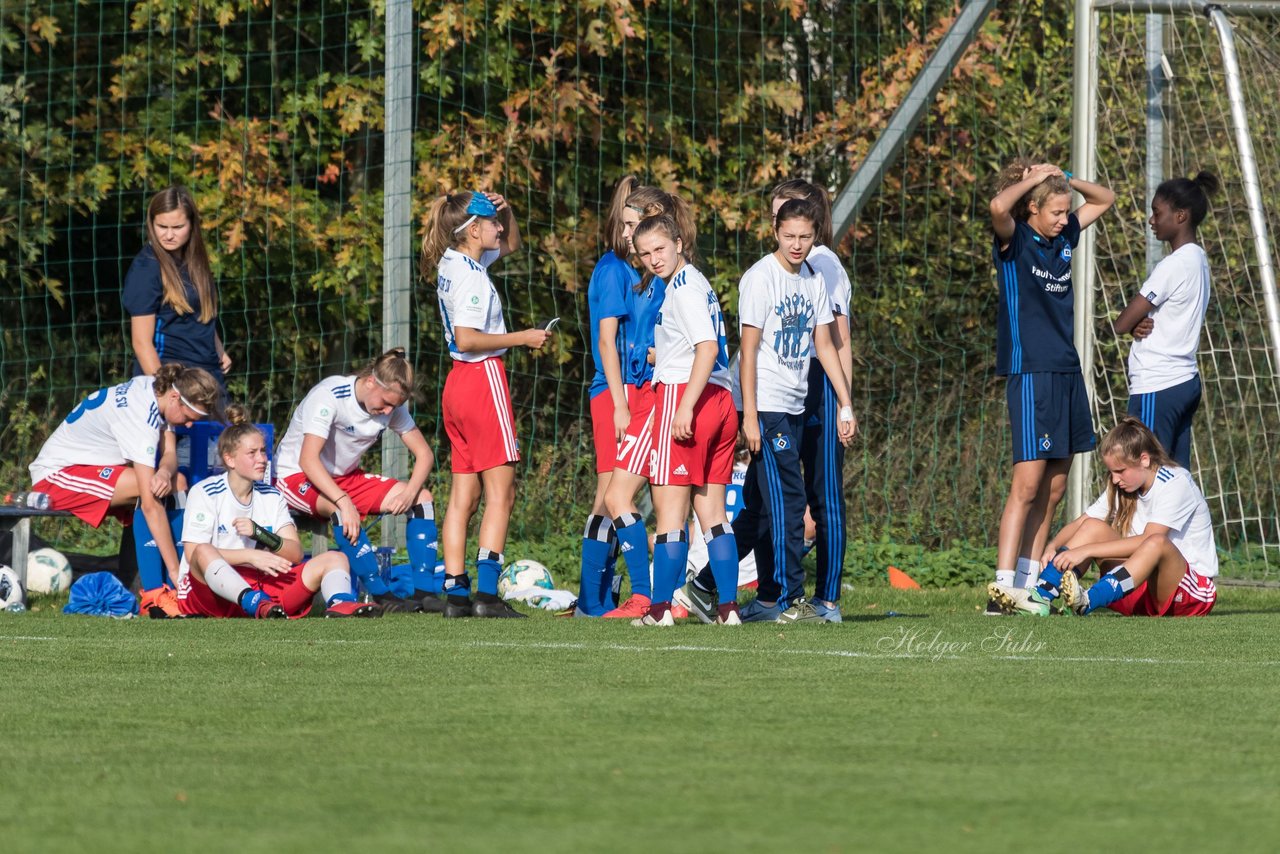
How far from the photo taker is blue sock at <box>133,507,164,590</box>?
805cm

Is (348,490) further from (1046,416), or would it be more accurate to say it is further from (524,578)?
(1046,416)

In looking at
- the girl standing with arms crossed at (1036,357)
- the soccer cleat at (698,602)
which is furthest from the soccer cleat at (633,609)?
the girl standing with arms crossed at (1036,357)

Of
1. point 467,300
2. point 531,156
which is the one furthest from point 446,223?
point 531,156

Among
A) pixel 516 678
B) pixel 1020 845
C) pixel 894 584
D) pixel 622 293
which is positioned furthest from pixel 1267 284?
pixel 1020 845

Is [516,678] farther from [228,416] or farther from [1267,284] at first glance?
[1267,284]

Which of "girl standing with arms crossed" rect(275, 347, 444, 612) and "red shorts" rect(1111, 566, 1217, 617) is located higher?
"girl standing with arms crossed" rect(275, 347, 444, 612)

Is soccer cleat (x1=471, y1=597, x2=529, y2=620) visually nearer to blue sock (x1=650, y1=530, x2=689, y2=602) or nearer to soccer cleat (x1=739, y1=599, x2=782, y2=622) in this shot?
blue sock (x1=650, y1=530, x2=689, y2=602)

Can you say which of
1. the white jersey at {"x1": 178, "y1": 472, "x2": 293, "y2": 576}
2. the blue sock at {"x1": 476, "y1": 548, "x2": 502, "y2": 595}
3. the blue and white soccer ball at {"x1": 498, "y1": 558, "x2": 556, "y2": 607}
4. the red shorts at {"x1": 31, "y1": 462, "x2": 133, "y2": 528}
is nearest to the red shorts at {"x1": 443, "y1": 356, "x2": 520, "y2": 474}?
the blue sock at {"x1": 476, "y1": 548, "x2": 502, "y2": 595}

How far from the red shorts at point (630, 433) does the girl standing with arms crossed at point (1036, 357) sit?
157 centimetres

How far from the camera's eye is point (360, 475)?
8719 millimetres

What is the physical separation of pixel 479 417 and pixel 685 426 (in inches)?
42.7

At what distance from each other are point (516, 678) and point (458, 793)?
67.0 inches

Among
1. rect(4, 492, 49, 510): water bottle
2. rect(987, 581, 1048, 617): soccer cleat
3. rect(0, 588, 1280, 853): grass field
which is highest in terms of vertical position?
rect(4, 492, 49, 510): water bottle

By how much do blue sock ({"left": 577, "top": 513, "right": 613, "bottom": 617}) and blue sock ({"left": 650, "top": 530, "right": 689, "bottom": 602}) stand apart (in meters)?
0.69
